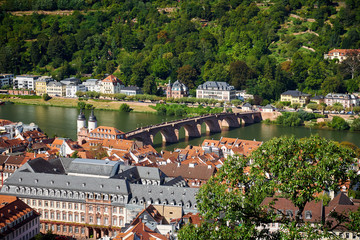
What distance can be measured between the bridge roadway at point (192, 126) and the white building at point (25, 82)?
147ft

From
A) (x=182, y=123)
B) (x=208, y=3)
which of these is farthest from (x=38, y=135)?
(x=208, y=3)

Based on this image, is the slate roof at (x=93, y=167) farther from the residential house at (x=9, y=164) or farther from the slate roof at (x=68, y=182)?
the residential house at (x=9, y=164)

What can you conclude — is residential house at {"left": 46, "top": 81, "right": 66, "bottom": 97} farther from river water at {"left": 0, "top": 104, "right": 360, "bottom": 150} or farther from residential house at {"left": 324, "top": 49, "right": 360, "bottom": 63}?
residential house at {"left": 324, "top": 49, "right": 360, "bottom": 63}

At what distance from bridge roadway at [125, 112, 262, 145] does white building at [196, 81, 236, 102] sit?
11.5 m

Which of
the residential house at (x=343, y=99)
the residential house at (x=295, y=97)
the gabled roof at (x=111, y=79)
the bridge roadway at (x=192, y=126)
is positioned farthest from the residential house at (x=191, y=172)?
the gabled roof at (x=111, y=79)

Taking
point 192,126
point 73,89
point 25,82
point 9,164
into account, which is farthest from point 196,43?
point 9,164

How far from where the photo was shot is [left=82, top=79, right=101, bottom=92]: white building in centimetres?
10437

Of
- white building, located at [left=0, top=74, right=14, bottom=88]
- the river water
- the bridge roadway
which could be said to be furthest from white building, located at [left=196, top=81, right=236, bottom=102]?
white building, located at [left=0, top=74, right=14, bottom=88]

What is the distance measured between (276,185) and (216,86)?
7867 cm

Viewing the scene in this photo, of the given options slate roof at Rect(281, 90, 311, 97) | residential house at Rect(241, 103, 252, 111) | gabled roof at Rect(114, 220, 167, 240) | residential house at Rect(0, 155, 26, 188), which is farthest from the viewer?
slate roof at Rect(281, 90, 311, 97)

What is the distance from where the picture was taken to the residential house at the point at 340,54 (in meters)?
97.1

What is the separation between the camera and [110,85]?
102 meters

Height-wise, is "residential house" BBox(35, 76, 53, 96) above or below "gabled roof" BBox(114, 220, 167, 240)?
above

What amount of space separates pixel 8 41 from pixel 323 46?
67549 millimetres
